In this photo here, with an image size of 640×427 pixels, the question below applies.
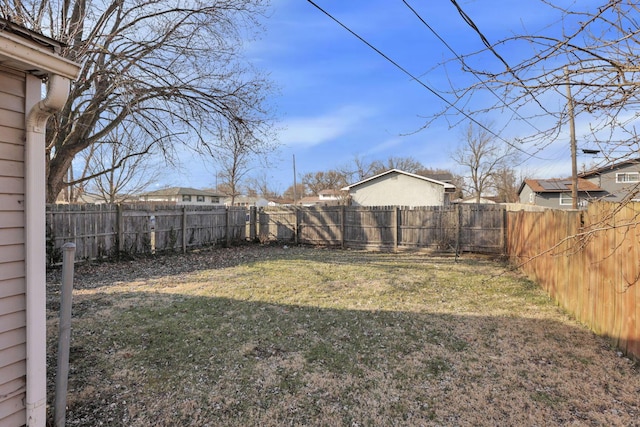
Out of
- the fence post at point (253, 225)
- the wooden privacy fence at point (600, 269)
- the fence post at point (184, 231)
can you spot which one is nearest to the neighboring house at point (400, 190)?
the fence post at point (253, 225)

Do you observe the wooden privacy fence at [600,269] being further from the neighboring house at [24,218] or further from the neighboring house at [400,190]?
the neighboring house at [400,190]

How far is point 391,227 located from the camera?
38.7ft

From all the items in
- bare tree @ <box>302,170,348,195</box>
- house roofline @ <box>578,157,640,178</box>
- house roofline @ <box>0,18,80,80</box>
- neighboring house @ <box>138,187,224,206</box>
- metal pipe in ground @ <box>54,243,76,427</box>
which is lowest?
metal pipe in ground @ <box>54,243,76,427</box>

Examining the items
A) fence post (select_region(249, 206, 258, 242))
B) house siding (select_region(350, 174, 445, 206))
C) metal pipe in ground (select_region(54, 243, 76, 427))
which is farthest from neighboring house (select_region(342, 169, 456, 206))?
metal pipe in ground (select_region(54, 243, 76, 427))

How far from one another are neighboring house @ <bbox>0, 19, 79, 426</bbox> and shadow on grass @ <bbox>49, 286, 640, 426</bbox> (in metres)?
0.50

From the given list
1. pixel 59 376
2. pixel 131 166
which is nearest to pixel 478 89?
pixel 59 376

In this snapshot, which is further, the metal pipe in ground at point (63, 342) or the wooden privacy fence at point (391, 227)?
the wooden privacy fence at point (391, 227)

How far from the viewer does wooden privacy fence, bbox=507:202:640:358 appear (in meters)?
3.10

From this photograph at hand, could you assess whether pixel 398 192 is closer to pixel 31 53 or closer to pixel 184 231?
pixel 184 231

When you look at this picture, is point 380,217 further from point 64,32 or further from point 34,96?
point 34,96

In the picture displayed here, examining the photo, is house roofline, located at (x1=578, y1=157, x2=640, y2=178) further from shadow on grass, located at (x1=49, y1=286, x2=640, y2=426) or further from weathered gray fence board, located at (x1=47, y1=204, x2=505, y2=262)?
weathered gray fence board, located at (x1=47, y1=204, x2=505, y2=262)

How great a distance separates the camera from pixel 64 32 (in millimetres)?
5863

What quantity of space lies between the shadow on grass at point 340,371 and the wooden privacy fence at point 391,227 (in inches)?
256

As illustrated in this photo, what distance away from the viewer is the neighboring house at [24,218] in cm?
193
